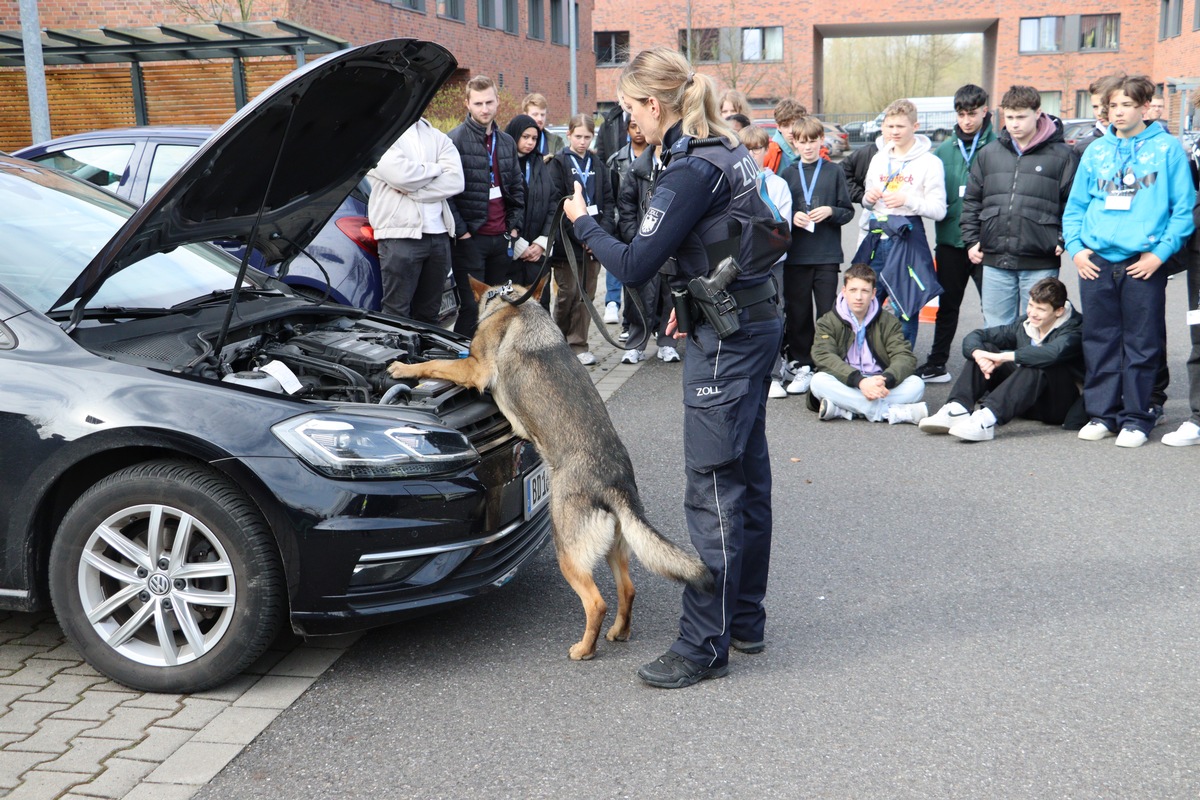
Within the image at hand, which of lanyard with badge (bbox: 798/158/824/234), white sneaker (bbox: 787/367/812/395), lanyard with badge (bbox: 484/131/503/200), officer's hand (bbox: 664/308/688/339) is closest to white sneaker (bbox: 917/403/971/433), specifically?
white sneaker (bbox: 787/367/812/395)

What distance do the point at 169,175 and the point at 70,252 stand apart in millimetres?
3199

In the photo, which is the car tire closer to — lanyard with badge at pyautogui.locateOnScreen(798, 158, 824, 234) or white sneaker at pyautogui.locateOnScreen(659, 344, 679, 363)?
lanyard with badge at pyautogui.locateOnScreen(798, 158, 824, 234)

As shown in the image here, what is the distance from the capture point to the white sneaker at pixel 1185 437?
6840 millimetres

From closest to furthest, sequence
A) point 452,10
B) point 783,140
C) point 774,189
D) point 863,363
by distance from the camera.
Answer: point 863,363 → point 774,189 → point 783,140 → point 452,10

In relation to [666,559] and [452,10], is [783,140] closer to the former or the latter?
[666,559]

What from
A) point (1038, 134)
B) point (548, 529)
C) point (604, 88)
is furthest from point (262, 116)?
point (604, 88)

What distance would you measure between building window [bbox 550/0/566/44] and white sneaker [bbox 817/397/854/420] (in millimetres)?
40225

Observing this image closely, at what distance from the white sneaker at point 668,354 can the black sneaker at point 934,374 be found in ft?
7.13

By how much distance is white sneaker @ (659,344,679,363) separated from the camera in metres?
9.96

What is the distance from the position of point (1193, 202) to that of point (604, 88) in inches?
2164

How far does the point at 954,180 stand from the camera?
8.59 metres

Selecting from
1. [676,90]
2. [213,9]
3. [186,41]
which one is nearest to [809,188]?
[676,90]

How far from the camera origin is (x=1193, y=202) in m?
6.62

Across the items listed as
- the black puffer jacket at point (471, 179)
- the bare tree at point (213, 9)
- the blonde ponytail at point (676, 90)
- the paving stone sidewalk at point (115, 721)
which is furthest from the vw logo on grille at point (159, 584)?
the bare tree at point (213, 9)
